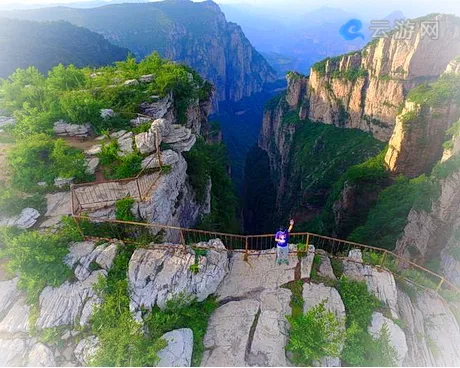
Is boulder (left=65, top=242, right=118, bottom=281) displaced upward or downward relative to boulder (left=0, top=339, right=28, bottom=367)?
upward

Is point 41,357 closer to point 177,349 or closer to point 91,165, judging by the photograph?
point 177,349

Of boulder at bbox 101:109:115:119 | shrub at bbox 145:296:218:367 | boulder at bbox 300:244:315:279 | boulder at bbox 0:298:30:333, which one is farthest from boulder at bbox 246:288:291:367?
boulder at bbox 101:109:115:119

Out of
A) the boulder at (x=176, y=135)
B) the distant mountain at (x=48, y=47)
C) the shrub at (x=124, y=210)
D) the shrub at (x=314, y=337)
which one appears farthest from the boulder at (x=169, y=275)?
the distant mountain at (x=48, y=47)

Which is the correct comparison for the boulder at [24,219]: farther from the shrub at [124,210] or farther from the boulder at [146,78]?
the boulder at [146,78]

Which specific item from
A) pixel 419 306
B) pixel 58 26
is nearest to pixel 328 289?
pixel 419 306

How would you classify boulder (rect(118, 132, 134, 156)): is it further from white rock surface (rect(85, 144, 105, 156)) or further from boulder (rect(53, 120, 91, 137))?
boulder (rect(53, 120, 91, 137))

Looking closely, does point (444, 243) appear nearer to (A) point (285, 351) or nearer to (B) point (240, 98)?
(A) point (285, 351)

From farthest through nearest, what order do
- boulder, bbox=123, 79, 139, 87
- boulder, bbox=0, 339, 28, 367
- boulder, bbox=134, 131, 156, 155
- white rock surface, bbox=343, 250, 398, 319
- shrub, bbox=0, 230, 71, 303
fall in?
boulder, bbox=123, 79, 139, 87 → boulder, bbox=134, 131, 156, 155 → white rock surface, bbox=343, 250, 398, 319 → shrub, bbox=0, 230, 71, 303 → boulder, bbox=0, 339, 28, 367

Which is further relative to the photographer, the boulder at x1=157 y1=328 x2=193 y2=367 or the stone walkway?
the stone walkway
